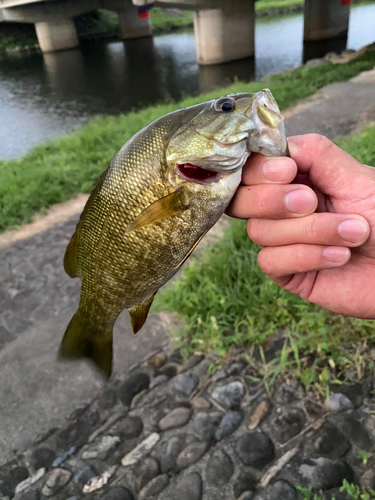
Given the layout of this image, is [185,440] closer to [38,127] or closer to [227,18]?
[38,127]

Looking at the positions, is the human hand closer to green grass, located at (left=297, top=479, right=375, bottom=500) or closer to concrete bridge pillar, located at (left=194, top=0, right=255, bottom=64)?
green grass, located at (left=297, top=479, right=375, bottom=500)

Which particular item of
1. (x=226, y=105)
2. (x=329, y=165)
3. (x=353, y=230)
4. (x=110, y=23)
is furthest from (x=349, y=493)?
(x=110, y=23)

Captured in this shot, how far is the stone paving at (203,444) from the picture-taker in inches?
93.4

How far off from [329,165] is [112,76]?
24768mm

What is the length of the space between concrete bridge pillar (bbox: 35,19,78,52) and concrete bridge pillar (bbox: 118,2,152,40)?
5.26 meters

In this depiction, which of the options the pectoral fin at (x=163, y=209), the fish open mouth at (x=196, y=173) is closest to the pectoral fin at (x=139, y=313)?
the pectoral fin at (x=163, y=209)

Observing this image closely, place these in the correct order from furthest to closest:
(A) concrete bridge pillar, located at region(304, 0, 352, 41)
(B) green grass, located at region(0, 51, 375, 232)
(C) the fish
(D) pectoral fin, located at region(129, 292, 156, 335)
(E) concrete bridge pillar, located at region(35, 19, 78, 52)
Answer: (E) concrete bridge pillar, located at region(35, 19, 78, 52)
(A) concrete bridge pillar, located at region(304, 0, 352, 41)
(B) green grass, located at region(0, 51, 375, 232)
(D) pectoral fin, located at region(129, 292, 156, 335)
(C) the fish

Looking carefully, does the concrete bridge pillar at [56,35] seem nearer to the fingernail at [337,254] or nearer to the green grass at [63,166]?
the green grass at [63,166]

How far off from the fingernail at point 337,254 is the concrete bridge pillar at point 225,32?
83.6ft

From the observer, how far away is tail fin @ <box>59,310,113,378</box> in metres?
2.07

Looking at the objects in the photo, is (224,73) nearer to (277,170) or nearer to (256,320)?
(256,320)

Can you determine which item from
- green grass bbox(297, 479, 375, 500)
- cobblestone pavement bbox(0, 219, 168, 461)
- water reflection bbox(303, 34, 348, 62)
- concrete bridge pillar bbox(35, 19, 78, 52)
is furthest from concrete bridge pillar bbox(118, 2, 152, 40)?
green grass bbox(297, 479, 375, 500)

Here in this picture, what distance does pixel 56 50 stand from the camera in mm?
31406

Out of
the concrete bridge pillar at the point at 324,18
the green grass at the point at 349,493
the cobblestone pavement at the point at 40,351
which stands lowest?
the cobblestone pavement at the point at 40,351
